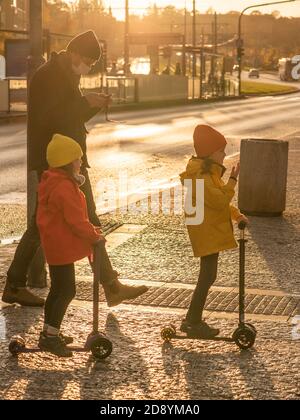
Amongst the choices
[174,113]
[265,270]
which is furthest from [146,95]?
[265,270]

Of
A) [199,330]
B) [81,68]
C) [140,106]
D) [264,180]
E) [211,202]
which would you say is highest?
[81,68]

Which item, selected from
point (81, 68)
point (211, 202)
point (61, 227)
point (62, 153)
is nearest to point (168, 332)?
point (211, 202)

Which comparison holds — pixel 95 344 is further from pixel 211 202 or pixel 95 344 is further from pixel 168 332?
pixel 211 202

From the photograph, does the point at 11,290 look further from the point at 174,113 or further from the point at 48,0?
the point at 48,0

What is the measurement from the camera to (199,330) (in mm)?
6227

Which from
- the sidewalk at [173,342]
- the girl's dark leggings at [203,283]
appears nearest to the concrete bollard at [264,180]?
the sidewalk at [173,342]

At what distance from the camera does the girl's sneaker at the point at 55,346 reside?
586 centimetres

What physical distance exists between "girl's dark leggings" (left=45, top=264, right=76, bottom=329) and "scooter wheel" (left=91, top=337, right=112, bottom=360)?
0.31 metres

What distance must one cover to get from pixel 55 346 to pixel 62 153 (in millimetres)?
1060

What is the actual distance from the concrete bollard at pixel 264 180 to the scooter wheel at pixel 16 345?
6.07 m

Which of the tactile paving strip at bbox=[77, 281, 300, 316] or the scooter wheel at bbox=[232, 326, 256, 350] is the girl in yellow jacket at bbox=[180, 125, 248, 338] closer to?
the scooter wheel at bbox=[232, 326, 256, 350]

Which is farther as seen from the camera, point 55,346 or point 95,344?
point 55,346

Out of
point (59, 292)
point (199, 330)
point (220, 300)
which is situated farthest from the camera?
point (220, 300)

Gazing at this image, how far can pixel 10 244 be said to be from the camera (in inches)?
383
